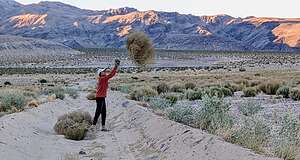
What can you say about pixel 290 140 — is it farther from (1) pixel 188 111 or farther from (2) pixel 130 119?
(2) pixel 130 119

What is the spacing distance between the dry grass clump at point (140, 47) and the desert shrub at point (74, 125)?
5004 cm

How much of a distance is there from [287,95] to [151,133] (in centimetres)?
1544

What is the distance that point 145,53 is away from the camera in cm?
6956

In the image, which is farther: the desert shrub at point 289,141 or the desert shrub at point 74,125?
the desert shrub at point 74,125

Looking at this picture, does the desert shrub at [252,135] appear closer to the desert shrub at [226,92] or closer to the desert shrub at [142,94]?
the desert shrub at [142,94]

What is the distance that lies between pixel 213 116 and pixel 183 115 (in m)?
2.18

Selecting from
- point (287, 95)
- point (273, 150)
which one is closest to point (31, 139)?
point (273, 150)

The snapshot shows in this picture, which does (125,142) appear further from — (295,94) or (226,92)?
(226,92)

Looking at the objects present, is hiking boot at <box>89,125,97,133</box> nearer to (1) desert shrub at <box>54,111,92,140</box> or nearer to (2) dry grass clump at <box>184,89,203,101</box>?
(1) desert shrub at <box>54,111,92,140</box>

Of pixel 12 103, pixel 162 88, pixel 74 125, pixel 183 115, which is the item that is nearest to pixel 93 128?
pixel 74 125

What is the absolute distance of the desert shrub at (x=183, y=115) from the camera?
16.1 meters

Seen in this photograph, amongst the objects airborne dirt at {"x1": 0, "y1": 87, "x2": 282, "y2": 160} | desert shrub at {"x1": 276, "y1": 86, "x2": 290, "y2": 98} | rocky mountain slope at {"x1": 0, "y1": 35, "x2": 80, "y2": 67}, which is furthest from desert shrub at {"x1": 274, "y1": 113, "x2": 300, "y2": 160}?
rocky mountain slope at {"x1": 0, "y1": 35, "x2": 80, "y2": 67}

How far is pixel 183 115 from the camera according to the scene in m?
16.7

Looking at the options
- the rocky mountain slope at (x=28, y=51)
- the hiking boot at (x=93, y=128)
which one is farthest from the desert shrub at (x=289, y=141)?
the rocky mountain slope at (x=28, y=51)
